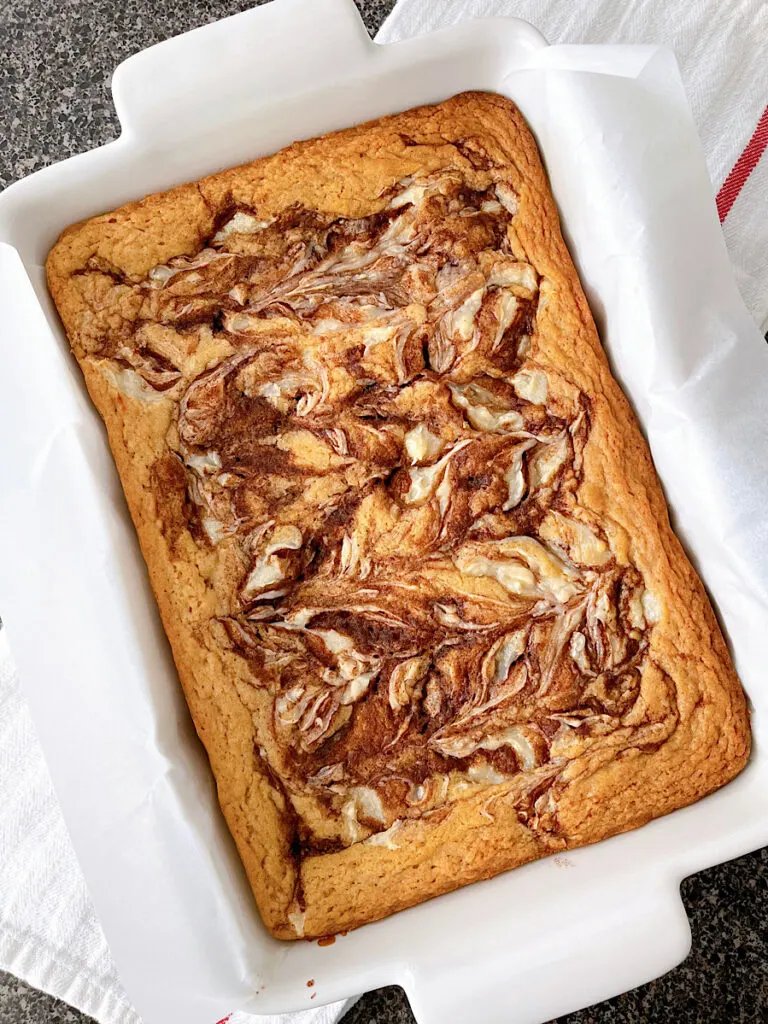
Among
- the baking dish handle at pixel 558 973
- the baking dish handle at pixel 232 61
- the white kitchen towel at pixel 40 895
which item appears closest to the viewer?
the baking dish handle at pixel 558 973

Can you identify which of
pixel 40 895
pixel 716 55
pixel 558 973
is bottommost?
pixel 40 895

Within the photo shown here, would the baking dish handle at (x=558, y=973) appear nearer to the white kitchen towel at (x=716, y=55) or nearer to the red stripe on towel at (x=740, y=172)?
the white kitchen towel at (x=716, y=55)

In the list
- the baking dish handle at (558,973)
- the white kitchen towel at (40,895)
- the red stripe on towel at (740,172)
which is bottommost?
the white kitchen towel at (40,895)

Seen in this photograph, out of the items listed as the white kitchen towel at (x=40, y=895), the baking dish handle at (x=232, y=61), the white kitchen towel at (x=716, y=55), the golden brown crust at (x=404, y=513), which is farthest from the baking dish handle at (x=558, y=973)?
the baking dish handle at (x=232, y=61)

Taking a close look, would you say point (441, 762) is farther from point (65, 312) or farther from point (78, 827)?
point (65, 312)

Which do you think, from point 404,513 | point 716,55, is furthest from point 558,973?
point 716,55

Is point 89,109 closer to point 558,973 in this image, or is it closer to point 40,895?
point 40,895

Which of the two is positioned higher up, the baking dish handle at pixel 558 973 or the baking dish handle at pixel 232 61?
the baking dish handle at pixel 232 61
